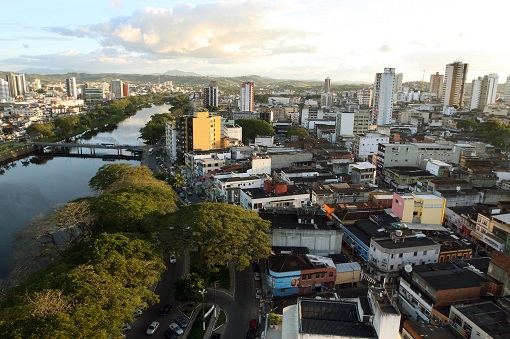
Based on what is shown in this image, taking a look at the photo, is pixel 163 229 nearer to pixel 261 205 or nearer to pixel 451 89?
pixel 261 205

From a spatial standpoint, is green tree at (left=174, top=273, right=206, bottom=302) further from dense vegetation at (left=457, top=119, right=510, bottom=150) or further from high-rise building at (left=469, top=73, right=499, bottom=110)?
high-rise building at (left=469, top=73, right=499, bottom=110)

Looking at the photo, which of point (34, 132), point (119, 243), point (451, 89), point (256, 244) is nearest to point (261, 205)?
point (256, 244)

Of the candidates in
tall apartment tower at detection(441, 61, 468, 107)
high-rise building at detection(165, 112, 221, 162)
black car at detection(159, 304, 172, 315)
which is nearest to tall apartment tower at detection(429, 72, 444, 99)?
tall apartment tower at detection(441, 61, 468, 107)

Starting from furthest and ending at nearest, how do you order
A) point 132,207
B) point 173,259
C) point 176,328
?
point 173,259 → point 132,207 → point 176,328

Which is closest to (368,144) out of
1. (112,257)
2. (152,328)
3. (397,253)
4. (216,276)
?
(397,253)

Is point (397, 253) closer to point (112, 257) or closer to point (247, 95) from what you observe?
point (112, 257)
